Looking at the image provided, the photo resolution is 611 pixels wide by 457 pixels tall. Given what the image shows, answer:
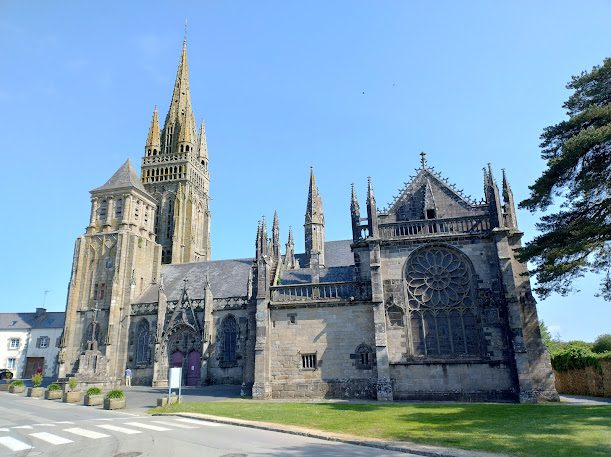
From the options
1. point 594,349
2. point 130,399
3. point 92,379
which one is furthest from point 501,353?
point 92,379

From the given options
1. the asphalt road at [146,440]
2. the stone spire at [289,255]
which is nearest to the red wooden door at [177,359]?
the stone spire at [289,255]

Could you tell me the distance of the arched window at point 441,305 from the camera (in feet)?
82.1

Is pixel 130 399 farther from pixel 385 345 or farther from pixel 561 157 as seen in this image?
pixel 561 157

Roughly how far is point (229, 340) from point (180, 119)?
4388 centimetres

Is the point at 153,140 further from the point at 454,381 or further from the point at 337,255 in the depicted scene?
the point at 454,381

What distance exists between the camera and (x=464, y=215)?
90.7ft

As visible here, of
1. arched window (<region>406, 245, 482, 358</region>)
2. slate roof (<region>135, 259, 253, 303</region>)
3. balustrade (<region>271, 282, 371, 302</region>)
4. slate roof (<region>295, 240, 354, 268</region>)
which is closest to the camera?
arched window (<region>406, 245, 482, 358</region>)

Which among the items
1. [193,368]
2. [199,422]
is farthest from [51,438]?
[193,368]

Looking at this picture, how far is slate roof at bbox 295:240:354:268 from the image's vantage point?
4672 cm

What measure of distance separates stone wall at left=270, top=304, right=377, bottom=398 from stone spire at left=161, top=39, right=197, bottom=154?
155 ft

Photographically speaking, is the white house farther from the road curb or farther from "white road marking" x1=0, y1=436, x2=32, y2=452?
the road curb

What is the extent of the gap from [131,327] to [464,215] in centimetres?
3377

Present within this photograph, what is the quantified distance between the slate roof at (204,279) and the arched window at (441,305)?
19.0 m

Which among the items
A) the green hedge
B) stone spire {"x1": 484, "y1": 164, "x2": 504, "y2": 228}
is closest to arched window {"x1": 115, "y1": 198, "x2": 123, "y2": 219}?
stone spire {"x1": 484, "y1": 164, "x2": 504, "y2": 228}
